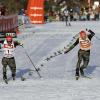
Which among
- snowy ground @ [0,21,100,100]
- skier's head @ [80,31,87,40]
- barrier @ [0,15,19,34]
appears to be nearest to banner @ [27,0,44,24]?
barrier @ [0,15,19,34]

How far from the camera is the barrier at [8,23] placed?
1291 inches

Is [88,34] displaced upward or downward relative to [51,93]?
upward

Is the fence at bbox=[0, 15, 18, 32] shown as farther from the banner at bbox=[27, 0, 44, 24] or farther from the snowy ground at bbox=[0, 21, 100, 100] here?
the banner at bbox=[27, 0, 44, 24]

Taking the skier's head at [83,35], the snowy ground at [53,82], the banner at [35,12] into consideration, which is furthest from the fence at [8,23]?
the skier's head at [83,35]

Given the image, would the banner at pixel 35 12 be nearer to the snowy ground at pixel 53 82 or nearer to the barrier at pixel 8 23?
the barrier at pixel 8 23

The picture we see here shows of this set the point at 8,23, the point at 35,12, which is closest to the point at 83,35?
the point at 8,23

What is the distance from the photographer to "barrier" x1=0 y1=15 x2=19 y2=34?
A: 32.8 meters

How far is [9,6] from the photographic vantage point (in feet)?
218

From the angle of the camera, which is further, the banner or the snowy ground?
the banner

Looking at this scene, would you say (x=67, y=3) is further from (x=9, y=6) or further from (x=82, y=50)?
(x=82, y=50)

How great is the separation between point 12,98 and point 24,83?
8.72ft

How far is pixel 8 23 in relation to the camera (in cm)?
3500

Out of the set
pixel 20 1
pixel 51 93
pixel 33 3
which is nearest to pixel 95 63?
pixel 51 93

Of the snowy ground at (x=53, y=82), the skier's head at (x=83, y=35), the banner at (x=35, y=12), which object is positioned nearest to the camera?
the snowy ground at (x=53, y=82)
